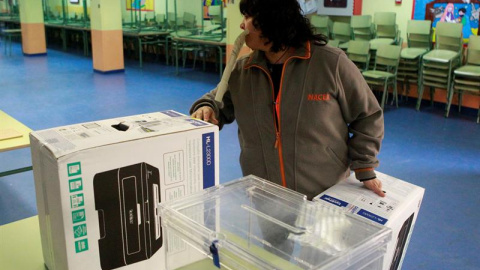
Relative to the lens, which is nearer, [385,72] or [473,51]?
[473,51]

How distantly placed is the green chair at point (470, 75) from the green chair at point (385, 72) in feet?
2.50

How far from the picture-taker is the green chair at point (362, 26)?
6.99 metres

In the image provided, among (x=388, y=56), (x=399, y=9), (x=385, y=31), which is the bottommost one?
(x=388, y=56)

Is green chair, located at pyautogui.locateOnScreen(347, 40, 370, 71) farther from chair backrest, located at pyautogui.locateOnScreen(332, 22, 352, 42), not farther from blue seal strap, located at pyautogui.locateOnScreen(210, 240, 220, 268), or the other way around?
blue seal strap, located at pyautogui.locateOnScreen(210, 240, 220, 268)

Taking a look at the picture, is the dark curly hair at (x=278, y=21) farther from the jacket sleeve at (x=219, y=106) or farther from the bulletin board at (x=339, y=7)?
the bulletin board at (x=339, y=7)

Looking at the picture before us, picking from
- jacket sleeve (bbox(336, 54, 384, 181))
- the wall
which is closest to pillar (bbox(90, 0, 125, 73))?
the wall

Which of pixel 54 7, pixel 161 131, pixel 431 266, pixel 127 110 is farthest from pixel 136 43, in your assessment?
pixel 161 131

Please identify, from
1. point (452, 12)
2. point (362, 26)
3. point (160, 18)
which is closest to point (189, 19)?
point (160, 18)

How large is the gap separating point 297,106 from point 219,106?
27 cm

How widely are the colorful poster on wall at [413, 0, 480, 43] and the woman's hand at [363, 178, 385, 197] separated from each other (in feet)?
18.5

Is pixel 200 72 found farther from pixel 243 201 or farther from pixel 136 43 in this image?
pixel 243 201

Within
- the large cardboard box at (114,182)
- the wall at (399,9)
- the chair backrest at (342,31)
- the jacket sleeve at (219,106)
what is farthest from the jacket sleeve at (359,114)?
the chair backrest at (342,31)

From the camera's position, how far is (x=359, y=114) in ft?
4.99

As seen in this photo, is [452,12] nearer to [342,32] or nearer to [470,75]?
[470,75]
